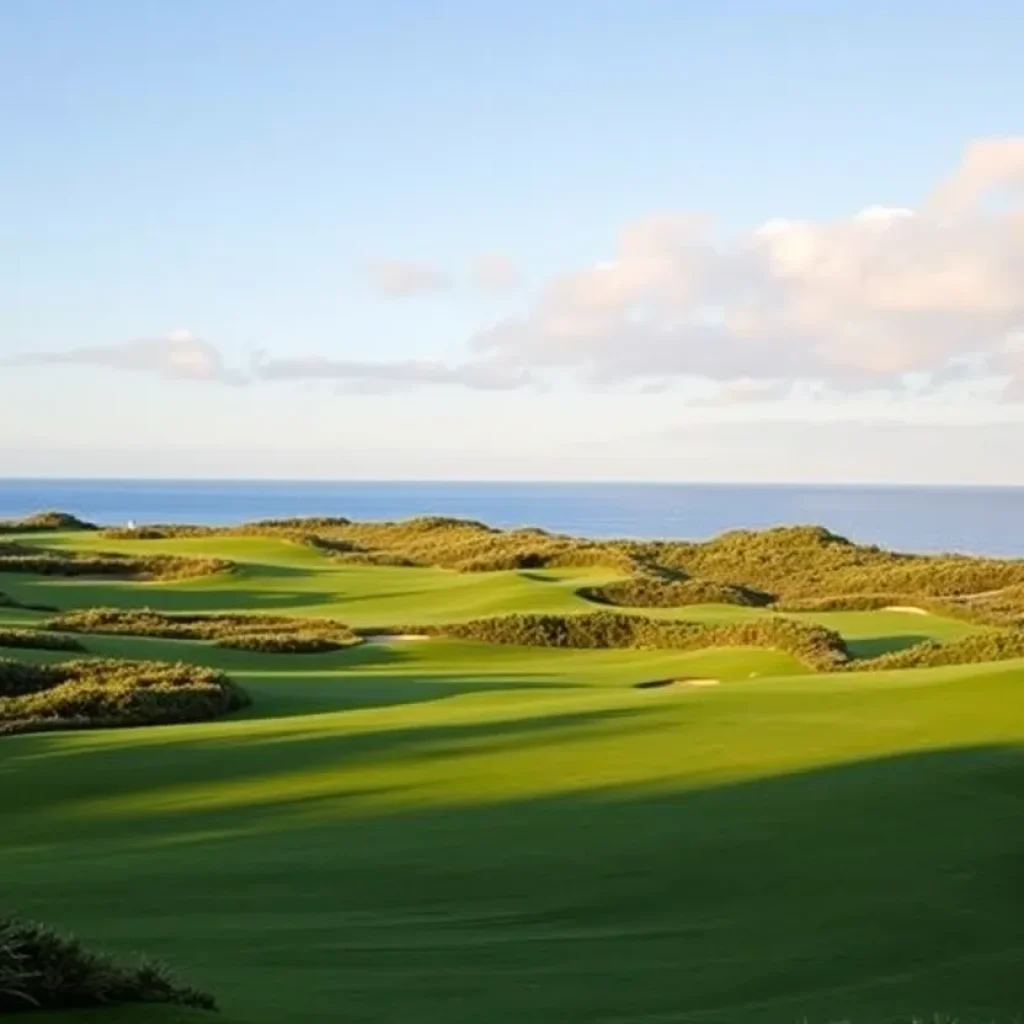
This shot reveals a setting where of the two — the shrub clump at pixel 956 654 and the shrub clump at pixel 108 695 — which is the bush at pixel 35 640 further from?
the shrub clump at pixel 956 654

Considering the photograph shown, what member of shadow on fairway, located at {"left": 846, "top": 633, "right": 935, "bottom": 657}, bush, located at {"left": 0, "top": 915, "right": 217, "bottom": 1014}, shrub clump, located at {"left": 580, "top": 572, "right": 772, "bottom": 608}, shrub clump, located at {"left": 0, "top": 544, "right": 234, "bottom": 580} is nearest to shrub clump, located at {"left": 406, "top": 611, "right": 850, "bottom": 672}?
shadow on fairway, located at {"left": 846, "top": 633, "right": 935, "bottom": 657}

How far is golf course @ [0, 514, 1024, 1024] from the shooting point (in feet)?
22.5

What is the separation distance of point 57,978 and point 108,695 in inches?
460

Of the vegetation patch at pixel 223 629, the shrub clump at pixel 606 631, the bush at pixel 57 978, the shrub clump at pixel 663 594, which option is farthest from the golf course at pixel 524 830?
the shrub clump at pixel 663 594

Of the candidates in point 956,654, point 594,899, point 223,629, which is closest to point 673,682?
point 956,654

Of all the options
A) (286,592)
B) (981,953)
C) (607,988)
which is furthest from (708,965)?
(286,592)

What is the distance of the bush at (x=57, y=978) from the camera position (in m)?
4.77

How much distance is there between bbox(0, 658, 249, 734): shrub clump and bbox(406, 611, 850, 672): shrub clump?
28.7 ft

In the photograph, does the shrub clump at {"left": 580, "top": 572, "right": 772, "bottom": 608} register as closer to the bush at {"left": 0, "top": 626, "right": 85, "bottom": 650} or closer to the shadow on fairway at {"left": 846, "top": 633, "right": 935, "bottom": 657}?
the shadow on fairway at {"left": 846, "top": 633, "right": 935, "bottom": 657}

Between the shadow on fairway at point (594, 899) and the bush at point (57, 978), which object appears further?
the shadow on fairway at point (594, 899)

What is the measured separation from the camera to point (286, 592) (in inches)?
1411

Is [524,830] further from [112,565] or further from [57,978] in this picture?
[112,565]

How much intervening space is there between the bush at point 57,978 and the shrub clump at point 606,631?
65.2ft

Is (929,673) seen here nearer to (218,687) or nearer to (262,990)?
(218,687)
